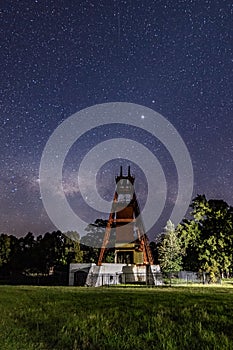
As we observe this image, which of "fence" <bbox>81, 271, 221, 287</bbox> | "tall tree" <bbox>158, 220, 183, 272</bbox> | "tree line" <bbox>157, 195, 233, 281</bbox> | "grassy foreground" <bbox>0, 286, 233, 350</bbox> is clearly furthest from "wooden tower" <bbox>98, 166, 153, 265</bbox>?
"grassy foreground" <bbox>0, 286, 233, 350</bbox>

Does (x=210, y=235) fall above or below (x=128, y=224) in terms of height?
below

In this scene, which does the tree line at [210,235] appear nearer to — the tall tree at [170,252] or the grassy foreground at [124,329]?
the tall tree at [170,252]

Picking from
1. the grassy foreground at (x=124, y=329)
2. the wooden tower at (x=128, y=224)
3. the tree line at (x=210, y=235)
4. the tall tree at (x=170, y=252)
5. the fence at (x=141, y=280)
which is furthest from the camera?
the tall tree at (x=170, y=252)

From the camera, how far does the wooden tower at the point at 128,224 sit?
171 feet

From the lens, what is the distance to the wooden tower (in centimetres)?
5225

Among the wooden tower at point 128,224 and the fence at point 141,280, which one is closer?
the fence at point 141,280

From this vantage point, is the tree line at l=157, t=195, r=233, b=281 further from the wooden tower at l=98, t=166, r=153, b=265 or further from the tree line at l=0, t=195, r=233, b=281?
the wooden tower at l=98, t=166, r=153, b=265

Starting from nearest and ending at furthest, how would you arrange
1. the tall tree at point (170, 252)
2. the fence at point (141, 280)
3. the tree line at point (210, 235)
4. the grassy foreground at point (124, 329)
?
the grassy foreground at point (124, 329), the fence at point (141, 280), the tree line at point (210, 235), the tall tree at point (170, 252)

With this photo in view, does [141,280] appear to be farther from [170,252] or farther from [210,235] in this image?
[170,252]

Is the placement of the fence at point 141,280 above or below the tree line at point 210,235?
below

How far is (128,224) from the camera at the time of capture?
5422cm

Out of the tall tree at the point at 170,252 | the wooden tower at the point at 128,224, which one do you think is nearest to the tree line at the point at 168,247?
the tall tree at the point at 170,252

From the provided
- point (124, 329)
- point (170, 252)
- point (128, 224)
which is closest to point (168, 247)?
point (170, 252)

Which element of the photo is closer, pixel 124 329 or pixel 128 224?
pixel 124 329
